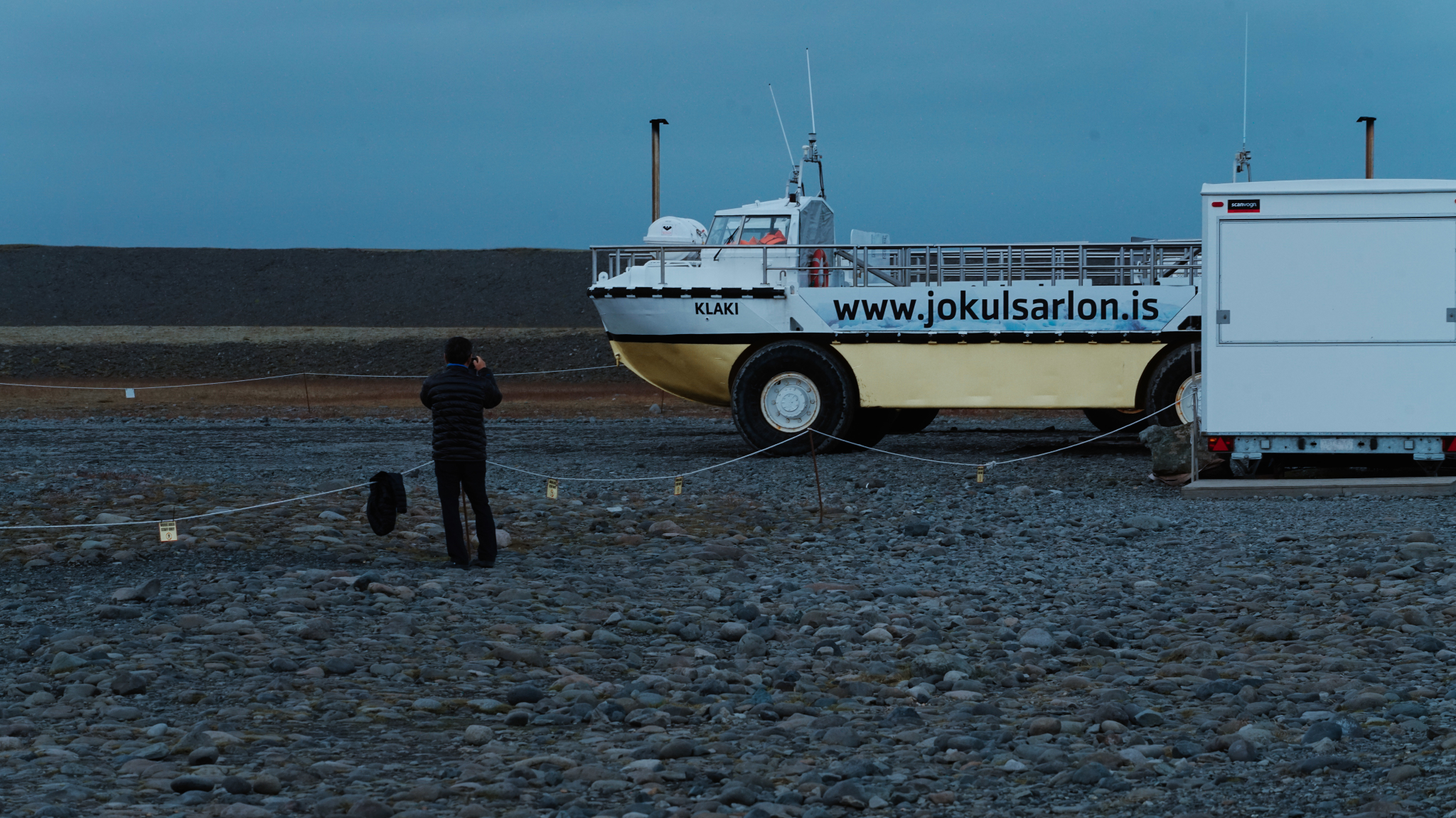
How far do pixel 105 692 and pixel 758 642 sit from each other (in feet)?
8.67

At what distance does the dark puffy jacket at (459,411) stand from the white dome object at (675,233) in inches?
317

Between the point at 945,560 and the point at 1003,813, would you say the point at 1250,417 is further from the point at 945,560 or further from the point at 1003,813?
the point at 1003,813

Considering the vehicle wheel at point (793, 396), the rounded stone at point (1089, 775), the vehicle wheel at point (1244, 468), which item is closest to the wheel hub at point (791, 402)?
the vehicle wheel at point (793, 396)

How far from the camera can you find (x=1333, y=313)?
1119 cm

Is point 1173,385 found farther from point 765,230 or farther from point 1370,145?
point 1370,145

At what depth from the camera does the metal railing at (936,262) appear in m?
15.0

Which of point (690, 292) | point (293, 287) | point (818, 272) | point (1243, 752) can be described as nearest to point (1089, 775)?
point (1243, 752)

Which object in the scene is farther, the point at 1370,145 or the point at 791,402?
the point at 1370,145

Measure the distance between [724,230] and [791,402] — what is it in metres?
2.43

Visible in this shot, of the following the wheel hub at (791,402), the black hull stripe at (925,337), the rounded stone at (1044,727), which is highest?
the black hull stripe at (925,337)

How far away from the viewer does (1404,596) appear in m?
6.97

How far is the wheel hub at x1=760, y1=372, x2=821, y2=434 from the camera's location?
50.1 ft

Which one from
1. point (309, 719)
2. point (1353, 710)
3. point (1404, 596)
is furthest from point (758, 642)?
point (1404, 596)

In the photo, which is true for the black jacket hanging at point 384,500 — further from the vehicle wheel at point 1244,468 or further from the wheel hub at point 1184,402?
the wheel hub at point 1184,402
